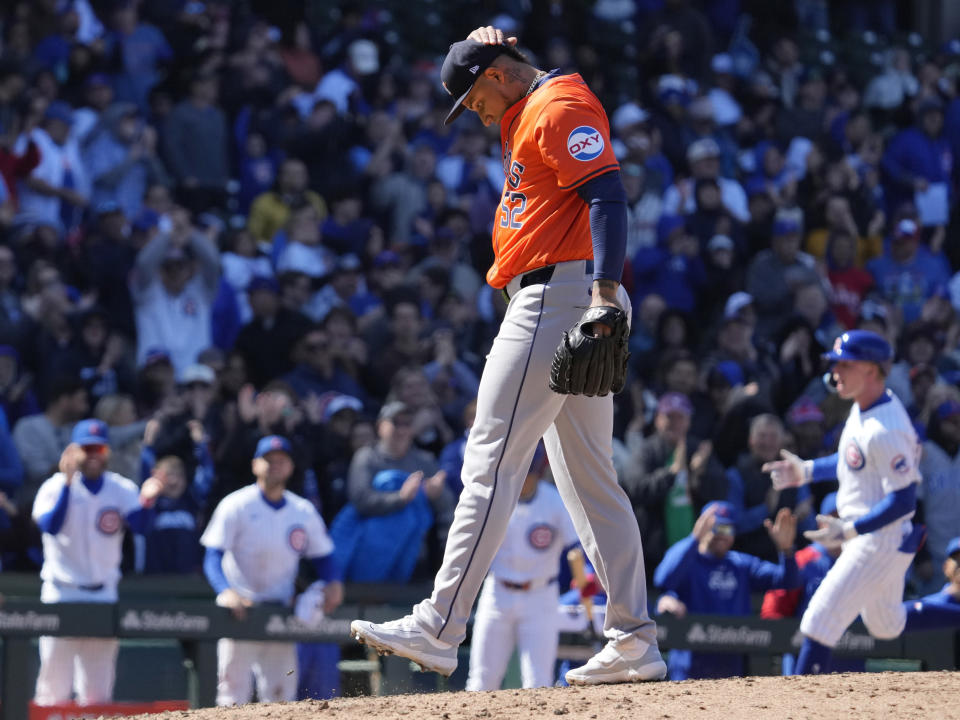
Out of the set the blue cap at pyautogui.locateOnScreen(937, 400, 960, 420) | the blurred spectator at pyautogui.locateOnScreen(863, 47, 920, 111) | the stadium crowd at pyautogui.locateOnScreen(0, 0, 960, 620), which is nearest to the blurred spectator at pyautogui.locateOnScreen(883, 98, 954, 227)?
the stadium crowd at pyautogui.locateOnScreen(0, 0, 960, 620)

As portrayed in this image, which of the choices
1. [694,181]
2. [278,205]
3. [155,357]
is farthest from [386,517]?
[694,181]

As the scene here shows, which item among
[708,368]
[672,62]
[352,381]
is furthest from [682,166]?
[352,381]

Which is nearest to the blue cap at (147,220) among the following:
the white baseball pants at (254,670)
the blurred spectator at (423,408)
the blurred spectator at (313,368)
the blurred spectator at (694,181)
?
the blurred spectator at (313,368)

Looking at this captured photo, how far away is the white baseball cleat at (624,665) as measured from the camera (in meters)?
4.62

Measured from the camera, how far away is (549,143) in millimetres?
4277

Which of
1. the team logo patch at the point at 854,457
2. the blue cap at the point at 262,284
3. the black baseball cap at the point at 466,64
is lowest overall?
the team logo patch at the point at 854,457

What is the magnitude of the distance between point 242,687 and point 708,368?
14.3ft

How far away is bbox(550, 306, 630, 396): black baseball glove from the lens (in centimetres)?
413

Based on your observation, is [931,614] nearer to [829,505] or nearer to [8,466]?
[829,505]

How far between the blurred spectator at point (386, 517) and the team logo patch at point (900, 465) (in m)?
3.00

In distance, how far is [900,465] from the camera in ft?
21.6

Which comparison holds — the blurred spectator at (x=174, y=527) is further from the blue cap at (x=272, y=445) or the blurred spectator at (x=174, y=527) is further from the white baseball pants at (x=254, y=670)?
the white baseball pants at (x=254, y=670)

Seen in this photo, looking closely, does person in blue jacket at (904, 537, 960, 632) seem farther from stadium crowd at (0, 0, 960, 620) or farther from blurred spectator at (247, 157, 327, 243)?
blurred spectator at (247, 157, 327, 243)

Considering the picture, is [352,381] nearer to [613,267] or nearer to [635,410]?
[635,410]
